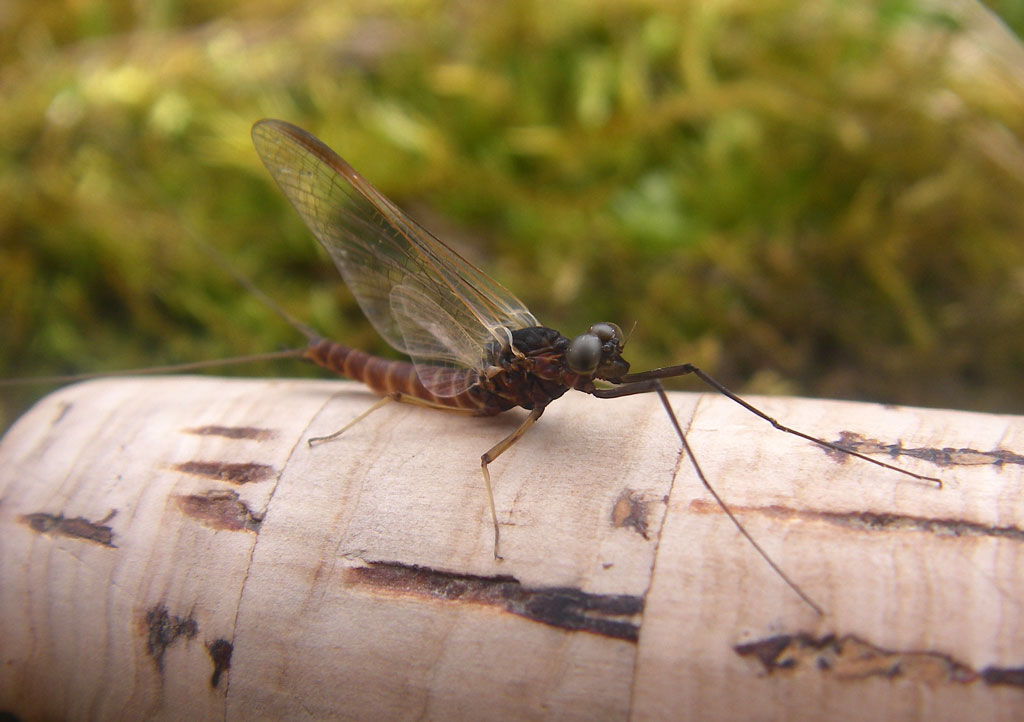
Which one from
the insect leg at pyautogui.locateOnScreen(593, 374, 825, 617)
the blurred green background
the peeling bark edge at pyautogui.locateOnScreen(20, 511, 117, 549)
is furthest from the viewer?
the blurred green background

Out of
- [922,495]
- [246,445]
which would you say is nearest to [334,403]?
[246,445]

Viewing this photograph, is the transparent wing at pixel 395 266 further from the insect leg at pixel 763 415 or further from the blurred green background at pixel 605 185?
the blurred green background at pixel 605 185

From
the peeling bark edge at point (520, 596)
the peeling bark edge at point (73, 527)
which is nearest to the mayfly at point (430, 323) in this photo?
the peeling bark edge at point (520, 596)

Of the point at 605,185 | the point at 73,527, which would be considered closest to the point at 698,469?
the point at 73,527

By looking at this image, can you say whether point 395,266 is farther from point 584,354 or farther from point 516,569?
point 516,569

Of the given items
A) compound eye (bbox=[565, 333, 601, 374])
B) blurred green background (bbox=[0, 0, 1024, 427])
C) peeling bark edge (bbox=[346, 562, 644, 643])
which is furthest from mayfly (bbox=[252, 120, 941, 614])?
blurred green background (bbox=[0, 0, 1024, 427])

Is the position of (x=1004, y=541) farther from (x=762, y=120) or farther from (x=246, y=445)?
(x=762, y=120)

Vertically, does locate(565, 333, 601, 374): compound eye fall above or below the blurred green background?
below

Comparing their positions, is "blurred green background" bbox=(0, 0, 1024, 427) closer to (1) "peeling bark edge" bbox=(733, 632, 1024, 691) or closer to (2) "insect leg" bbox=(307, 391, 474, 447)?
(2) "insect leg" bbox=(307, 391, 474, 447)
